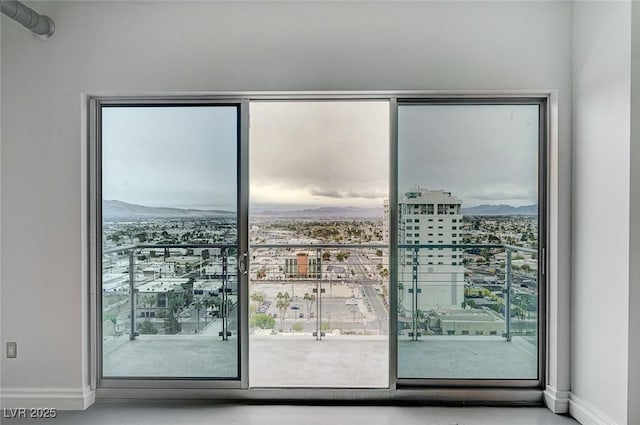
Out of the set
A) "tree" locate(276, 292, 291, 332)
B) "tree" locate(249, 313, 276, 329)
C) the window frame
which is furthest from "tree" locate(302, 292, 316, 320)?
the window frame

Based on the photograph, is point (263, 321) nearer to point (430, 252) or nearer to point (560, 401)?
point (430, 252)

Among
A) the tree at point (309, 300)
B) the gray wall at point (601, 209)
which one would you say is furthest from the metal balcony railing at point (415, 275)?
the tree at point (309, 300)

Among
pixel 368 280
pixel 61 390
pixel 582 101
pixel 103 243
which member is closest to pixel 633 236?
pixel 582 101

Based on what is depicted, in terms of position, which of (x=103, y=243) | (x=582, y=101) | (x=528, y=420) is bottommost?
(x=528, y=420)

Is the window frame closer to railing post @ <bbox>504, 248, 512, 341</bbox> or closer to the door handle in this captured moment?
the door handle

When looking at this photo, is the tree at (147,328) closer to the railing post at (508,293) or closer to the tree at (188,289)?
the tree at (188,289)

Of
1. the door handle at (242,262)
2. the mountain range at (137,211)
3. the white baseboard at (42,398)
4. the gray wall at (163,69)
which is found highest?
the gray wall at (163,69)

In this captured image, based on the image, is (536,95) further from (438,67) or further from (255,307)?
(255,307)
